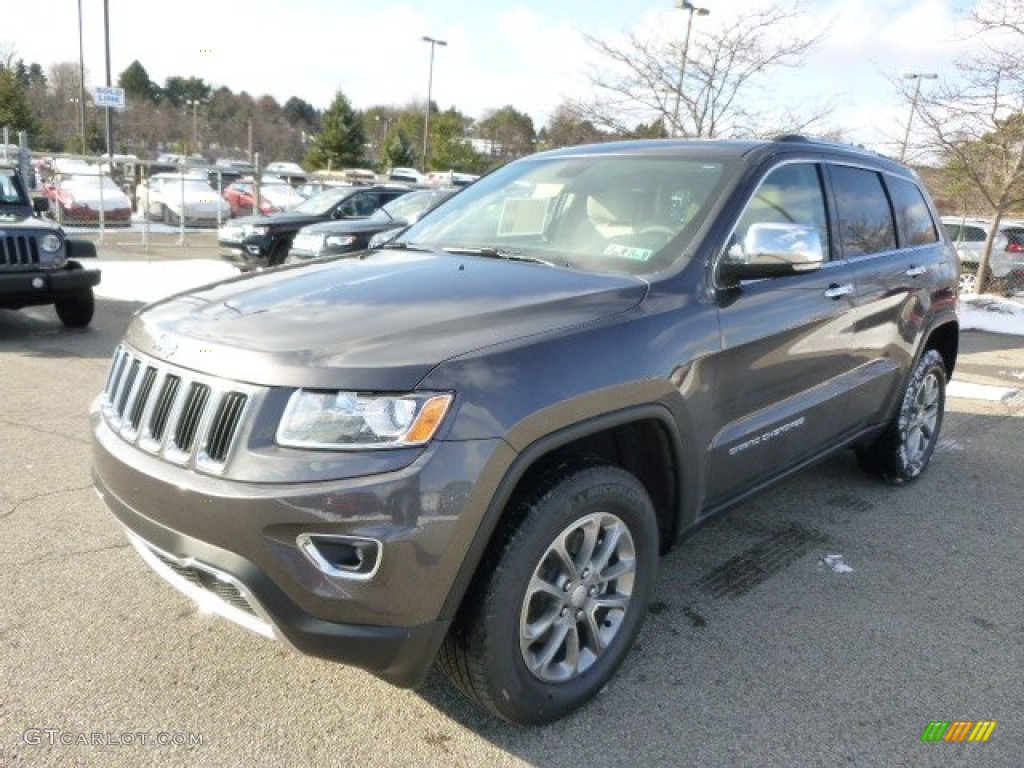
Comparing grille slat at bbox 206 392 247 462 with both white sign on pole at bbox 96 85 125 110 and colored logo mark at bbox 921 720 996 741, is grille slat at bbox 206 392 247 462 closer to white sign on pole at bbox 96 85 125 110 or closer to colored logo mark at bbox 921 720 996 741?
colored logo mark at bbox 921 720 996 741

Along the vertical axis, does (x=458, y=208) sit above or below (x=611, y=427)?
above

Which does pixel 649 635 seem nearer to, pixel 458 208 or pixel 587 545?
pixel 587 545

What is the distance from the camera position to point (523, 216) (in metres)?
3.65

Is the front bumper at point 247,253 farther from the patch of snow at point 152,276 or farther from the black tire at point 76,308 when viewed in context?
the black tire at point 76,308

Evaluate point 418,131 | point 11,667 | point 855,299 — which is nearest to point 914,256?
point 855,299

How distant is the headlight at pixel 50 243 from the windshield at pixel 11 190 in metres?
0.88

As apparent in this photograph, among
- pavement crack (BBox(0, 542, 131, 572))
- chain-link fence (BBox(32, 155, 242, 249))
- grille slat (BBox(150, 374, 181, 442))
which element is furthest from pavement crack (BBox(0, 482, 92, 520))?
chain-link fence (BBox(32, 155, 242, 249))

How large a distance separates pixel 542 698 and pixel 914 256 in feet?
11.1

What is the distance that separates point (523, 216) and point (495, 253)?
0.47m

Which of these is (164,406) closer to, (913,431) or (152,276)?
(913,431)

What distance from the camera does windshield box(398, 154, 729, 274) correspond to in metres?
3.08

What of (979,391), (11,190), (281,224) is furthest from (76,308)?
(979,391)

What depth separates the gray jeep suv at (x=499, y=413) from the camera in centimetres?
208

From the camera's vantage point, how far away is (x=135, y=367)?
2588mm
